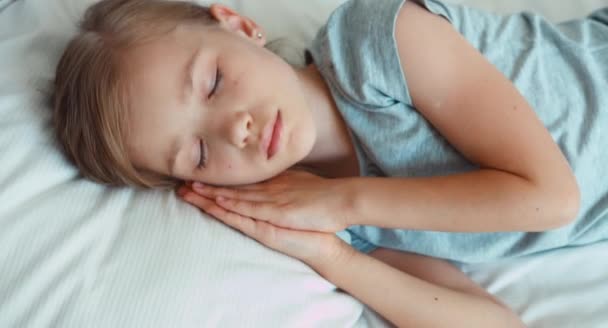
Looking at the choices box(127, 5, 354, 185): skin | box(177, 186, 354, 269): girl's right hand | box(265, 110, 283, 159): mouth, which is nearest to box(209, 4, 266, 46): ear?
box(127, 5, 354, 185): skin

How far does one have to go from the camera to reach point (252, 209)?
2.53 feet

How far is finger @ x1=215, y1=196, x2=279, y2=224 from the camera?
77cm

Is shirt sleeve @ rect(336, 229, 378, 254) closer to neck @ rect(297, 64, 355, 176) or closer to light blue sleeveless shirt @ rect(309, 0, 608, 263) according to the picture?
light blue sleeveless shirt @ rect(309, 0, 608, 263)

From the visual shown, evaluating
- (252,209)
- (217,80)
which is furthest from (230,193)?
(217,80)

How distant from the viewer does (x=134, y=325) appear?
61 cm

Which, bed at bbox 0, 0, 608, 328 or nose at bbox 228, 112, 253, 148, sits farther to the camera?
nose at bbox 228, 112, 253, 148

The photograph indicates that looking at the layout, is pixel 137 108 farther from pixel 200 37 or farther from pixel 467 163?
pixel 467 163

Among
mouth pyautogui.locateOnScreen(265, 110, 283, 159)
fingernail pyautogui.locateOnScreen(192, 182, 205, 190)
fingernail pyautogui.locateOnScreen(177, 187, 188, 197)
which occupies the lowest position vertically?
fingernail pyautogui.locateOnScreen(177, 187, 188, 197)

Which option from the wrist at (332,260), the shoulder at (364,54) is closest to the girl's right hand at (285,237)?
the wrist at (332,260)

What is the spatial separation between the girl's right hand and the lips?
100mm

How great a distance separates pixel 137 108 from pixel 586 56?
73 centimetres

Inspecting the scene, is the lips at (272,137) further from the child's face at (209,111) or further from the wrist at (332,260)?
the wrist at (332,260)

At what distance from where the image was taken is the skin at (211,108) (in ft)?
2.45

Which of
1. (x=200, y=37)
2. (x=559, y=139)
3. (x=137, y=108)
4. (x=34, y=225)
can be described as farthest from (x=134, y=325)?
(x=559, y=139)
